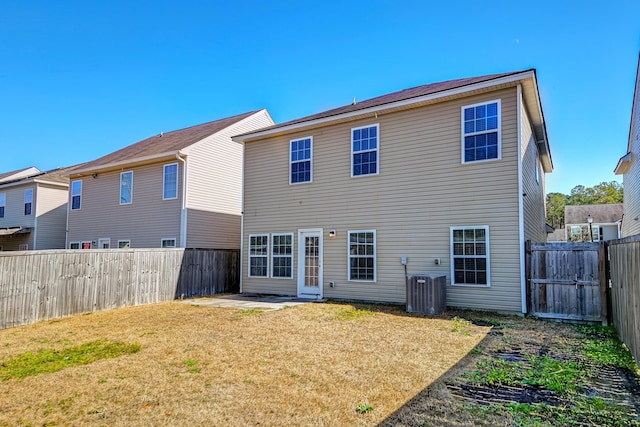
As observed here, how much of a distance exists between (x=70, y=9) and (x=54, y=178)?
38.8ft

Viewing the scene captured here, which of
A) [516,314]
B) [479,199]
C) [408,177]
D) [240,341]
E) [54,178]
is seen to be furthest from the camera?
[54,178]

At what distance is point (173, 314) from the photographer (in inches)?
351

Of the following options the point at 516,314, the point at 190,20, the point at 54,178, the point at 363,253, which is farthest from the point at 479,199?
the point at 54,178

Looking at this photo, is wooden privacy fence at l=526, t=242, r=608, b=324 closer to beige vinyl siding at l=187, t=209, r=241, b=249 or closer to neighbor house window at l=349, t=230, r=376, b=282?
neighbor house window at l=349, t=230, r=376, b=282

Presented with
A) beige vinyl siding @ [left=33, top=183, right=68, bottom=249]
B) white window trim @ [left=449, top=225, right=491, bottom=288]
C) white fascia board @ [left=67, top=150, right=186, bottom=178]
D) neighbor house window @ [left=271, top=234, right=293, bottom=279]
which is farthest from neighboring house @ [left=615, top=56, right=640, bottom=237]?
beige vinyl siding @ [left=33, top=183, right=68, bottom=249]

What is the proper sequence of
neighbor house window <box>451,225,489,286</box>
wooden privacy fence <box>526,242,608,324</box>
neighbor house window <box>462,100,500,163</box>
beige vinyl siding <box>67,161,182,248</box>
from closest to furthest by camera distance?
1. wooden privacy fence <box>526,242,608,324</box>
2. neighbor house window <box>451,225,489,286</box>
3. neighbor house window <box>462,100,500,163</box>
4. beige vinyl siding <box>67,161,182,248</box>

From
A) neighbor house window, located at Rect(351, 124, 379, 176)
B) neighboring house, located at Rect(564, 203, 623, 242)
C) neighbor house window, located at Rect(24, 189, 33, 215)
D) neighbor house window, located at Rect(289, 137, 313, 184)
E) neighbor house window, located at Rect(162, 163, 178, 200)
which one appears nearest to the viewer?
neighbor house window, located at Rect(351, 124, 379, 176)

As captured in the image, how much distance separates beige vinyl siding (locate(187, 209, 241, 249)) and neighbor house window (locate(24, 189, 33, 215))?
38.0 feet

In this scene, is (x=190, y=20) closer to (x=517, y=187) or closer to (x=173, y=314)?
(x=173, y=314)

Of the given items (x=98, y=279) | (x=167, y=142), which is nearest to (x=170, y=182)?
(x=167, y=142)

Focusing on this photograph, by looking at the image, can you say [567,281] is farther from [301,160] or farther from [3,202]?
[3,202]

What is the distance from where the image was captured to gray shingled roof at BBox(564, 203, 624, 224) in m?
32.9

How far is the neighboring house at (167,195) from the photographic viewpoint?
14352 millimetres

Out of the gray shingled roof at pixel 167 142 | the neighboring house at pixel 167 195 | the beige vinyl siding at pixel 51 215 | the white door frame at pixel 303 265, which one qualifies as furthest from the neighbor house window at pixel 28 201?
the white door frame at pixel 303 265
